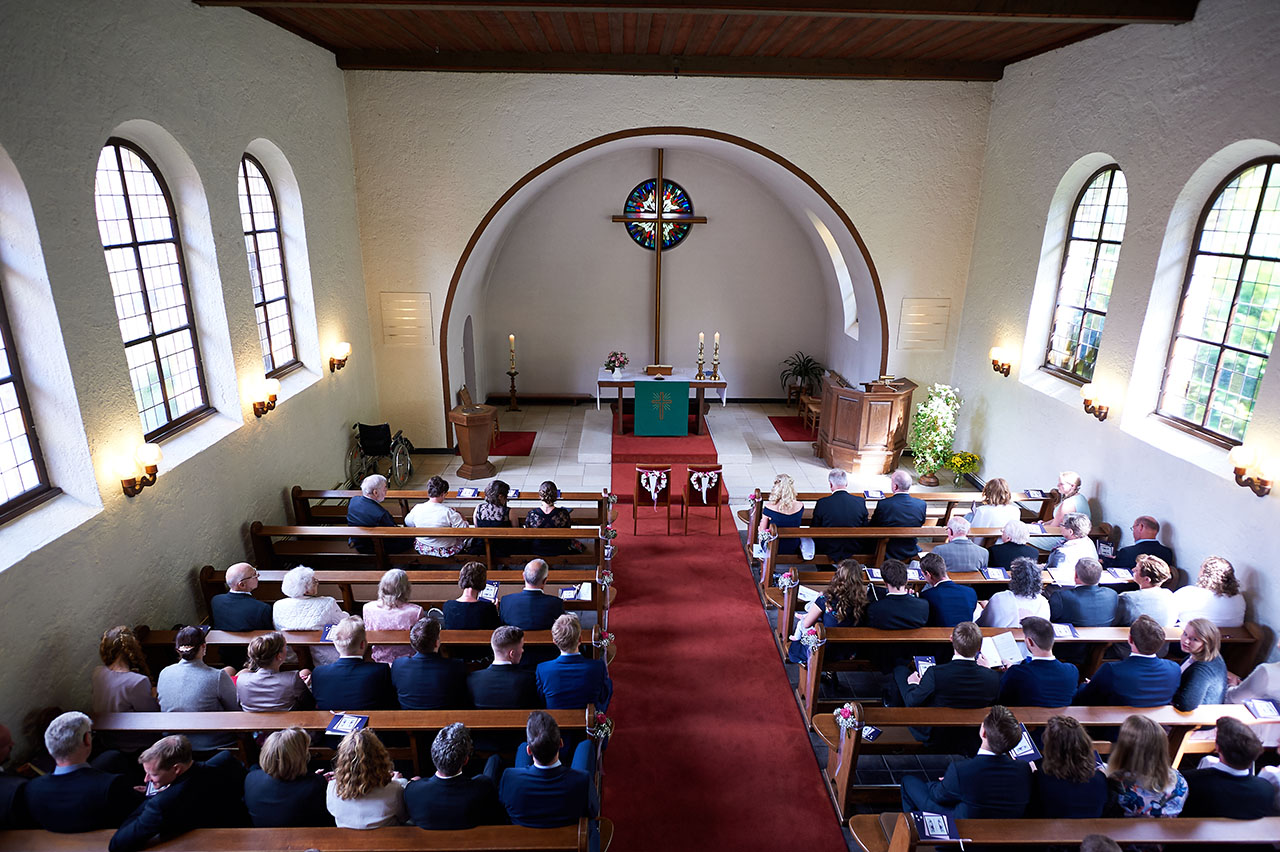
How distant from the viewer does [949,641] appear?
193 inches

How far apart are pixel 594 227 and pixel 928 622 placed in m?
9.19

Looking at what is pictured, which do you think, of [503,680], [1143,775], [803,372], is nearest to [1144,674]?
[1143,775]

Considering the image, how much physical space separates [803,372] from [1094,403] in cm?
605

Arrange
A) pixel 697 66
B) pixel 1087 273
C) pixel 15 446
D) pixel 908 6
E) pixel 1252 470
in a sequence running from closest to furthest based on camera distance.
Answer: pixel 15 446, pixel 1252 470, pixel 908 6, pixel 1087 273, pixel 697 66

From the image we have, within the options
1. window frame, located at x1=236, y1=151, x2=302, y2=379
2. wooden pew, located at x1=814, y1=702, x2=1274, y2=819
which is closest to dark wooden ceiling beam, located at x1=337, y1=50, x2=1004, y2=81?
window frame, located at x1=236, y1=151, x2=302, y2=379

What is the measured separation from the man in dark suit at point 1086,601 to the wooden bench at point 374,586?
130 inches

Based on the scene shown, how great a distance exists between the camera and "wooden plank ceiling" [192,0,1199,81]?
19.9 ft

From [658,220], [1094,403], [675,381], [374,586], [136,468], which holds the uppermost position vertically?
[658,220]

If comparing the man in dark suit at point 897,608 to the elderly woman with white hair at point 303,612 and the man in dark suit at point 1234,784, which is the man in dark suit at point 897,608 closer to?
the man in dark suit at point 1234,784

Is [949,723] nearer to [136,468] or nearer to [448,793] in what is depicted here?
[448,793]

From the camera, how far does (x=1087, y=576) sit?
5.10m

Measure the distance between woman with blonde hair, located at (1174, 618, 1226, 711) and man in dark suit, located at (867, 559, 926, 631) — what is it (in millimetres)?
1420

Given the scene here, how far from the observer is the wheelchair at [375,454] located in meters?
9.41

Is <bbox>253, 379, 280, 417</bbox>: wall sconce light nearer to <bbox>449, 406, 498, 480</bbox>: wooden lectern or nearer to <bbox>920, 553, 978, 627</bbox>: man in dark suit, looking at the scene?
<bbox>449, 406, 498, 480</bbox>: wooden lectern
